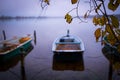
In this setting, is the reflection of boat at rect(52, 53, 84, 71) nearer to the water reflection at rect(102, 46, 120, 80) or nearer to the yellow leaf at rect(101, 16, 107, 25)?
the water reflection at rect(102, 46, 120, 80)

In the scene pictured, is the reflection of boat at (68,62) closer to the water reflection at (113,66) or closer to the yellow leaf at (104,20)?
the water reflection at (113,66)

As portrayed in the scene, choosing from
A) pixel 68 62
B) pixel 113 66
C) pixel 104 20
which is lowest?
pixel 68 62

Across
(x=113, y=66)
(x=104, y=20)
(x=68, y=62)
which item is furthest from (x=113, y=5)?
(x=68, y=62)

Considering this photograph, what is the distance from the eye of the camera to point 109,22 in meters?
0.97

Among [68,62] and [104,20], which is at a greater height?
[104,20]

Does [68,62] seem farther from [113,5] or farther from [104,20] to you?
[113,5]

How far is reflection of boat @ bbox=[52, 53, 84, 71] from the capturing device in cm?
1120

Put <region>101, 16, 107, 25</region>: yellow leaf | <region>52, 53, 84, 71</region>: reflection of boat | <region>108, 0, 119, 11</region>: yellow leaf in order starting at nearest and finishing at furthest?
<region>108, 0, 119, 11</region>: yellow leaf < <region>101, 16, 107, 25</region>: yellow leaf < <region>52, 53, 84, 71</region>: reflection of boat

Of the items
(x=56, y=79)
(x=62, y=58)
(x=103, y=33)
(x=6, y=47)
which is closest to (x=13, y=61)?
(x=6, y=47)

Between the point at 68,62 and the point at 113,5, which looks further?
the point at 68,62

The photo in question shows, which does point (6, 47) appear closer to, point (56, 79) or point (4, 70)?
point (4, 70)

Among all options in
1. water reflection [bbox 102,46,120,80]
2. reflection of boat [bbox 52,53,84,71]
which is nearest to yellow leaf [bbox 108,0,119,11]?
water reflection [bbox 102,46,120,80]

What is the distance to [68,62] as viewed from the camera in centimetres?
1201

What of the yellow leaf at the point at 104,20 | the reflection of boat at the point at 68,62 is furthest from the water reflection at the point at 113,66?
the reflection of boat at the point at 68,62
